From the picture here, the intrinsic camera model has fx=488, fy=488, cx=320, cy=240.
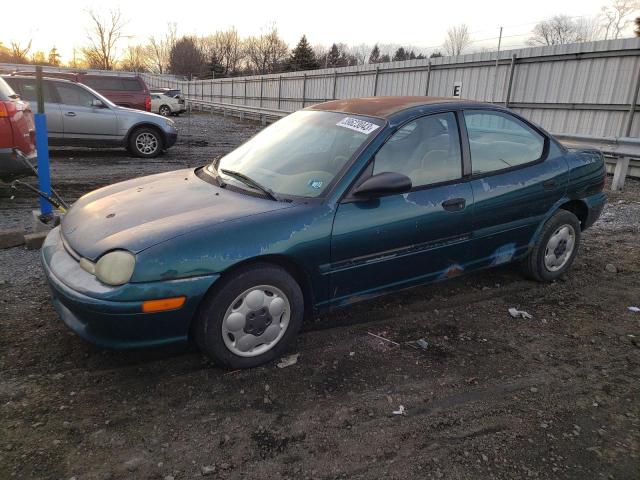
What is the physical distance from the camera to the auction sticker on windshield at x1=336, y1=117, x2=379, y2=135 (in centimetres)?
338

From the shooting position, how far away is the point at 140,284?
254 cm

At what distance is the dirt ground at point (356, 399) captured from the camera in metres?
2.26

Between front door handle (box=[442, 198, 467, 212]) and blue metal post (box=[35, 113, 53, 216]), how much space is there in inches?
152

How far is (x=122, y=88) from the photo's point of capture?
16984 mm

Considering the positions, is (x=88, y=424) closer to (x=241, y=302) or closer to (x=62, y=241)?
(x=241, y=302)

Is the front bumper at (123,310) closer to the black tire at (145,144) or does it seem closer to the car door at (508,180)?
the car door at (508,180)

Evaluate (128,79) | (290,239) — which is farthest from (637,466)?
(128,79)

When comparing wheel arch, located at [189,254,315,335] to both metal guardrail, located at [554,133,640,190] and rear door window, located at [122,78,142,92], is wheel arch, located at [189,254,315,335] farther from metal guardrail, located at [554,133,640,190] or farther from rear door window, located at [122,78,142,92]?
rear door window, located at [122,78,142,92]

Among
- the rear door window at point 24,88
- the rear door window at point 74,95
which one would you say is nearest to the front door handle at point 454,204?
the rear door window at point 74,95

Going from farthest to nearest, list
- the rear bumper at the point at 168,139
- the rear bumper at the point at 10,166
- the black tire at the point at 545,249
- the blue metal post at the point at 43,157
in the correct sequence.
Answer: the rear bumper at the point at 168,139, the rear bumper at the point at 10,166, the blue metal post at the point at 43,157, the black tire at the point at 545,249

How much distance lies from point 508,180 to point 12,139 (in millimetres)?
5710

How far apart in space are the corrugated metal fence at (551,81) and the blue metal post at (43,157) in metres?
10.2

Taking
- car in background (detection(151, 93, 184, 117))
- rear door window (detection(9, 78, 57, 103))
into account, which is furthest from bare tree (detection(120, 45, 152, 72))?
rear door window (detection(9, 78, 57, 103))

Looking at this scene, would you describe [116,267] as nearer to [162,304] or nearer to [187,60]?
[162,304]
